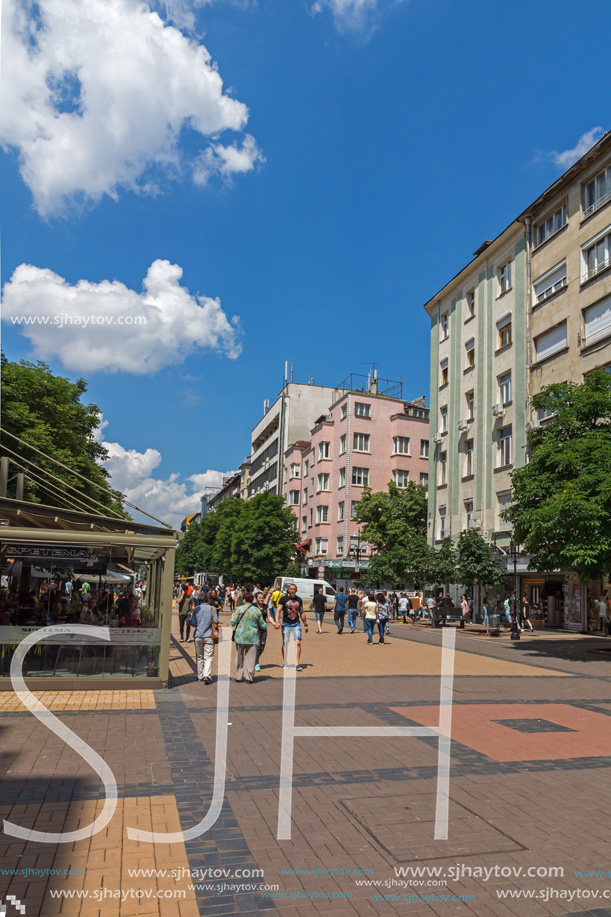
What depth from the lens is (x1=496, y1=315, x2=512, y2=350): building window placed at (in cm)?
3328

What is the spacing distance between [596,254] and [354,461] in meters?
30.9

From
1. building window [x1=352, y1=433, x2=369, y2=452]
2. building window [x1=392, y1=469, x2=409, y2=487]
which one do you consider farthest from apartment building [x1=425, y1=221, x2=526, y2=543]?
building window [x1=392, y1=469, x2=409, y2=487]

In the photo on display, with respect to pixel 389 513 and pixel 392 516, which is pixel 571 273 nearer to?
pixel 389 513

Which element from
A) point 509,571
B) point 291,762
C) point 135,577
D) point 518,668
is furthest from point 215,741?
point 135,577

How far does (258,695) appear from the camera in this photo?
11.2m

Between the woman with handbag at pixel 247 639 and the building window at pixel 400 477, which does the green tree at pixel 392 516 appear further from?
the woman with handbag at pixel 247 639

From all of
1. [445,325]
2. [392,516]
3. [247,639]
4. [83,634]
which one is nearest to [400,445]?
[392,516]

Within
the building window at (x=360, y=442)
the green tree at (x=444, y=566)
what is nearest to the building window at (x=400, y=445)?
A: the building window at (x=360, y=442)

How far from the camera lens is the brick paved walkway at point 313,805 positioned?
13.9 feet

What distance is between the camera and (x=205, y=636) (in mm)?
12172

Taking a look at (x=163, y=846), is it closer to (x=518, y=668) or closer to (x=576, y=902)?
(x=576, y=902)

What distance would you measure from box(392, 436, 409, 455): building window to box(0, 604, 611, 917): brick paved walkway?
45935 mm

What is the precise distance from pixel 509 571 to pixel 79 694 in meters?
23.9

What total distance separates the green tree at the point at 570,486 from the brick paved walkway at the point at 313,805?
734 centimetres
